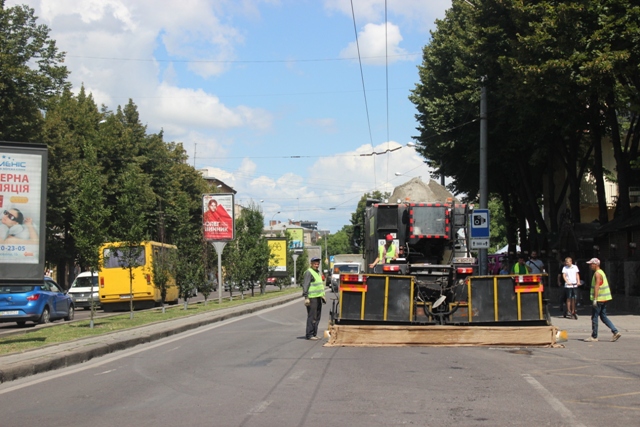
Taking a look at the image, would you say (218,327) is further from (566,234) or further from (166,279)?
(566,234)

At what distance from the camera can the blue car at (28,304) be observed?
2270 cm

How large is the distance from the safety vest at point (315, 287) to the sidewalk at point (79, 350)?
12.8ft

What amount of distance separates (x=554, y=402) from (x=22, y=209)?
10.9m

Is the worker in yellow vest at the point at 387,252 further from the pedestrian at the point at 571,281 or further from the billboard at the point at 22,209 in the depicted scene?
the pedestrian at the point at 571,281

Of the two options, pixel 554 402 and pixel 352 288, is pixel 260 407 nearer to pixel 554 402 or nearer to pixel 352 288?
pixel 554 402

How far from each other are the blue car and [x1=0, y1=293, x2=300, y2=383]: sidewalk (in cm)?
410

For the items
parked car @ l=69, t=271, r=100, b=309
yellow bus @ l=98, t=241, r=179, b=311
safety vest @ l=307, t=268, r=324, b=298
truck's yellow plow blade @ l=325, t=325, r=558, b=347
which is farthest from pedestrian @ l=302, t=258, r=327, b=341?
parked car @ l=69, t=271, r=100, b=309

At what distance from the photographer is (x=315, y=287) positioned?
17.2 meters

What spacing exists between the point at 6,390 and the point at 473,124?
2918 centimetres

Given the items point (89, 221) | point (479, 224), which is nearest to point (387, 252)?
point (479, 224)

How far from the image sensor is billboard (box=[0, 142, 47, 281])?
15047 mm

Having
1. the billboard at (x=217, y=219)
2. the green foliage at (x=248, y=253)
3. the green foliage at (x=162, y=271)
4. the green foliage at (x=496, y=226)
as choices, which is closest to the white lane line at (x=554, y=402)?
the green foliage at (x=162, y=271)

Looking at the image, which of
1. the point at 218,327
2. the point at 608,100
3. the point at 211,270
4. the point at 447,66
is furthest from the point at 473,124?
the point at 218,327

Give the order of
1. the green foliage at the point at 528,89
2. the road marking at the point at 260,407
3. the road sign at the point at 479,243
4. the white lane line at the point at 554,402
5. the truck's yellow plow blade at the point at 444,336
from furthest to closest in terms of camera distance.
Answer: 1. the green foliage at the point at 528,89
2. the road sign at the point at 479,243
3. the truck's yellow plow blade at the point at 444,336
4. the road marking at the point at 260,407
5. the white lane line at the point at 554,402
